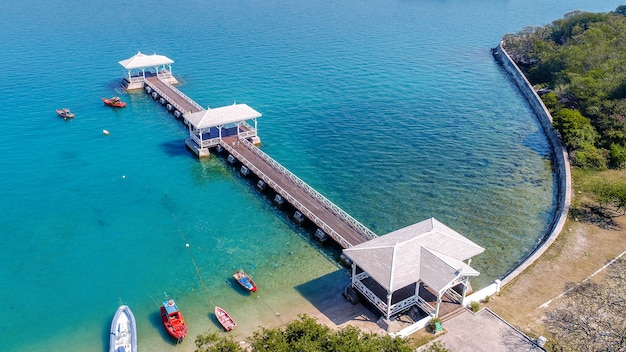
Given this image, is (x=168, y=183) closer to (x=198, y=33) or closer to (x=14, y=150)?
(x=14, y=150)

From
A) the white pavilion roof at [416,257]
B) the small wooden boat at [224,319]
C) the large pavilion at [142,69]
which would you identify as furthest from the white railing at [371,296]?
the large pavilion at [142,69]

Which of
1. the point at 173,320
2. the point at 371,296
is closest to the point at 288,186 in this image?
the point at 371,296

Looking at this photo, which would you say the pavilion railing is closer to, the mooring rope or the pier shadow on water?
the pier shadow on water

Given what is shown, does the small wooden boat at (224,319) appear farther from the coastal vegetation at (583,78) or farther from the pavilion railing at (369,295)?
the coastal vegetation at (583,78)

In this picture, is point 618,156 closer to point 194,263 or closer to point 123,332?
point 194,263

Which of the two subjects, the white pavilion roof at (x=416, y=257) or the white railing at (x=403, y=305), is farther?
the white railing at (x=403, y=305)

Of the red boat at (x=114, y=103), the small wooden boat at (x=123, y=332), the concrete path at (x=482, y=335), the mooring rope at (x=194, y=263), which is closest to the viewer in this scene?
the concrete path at (x=482, y=335)
